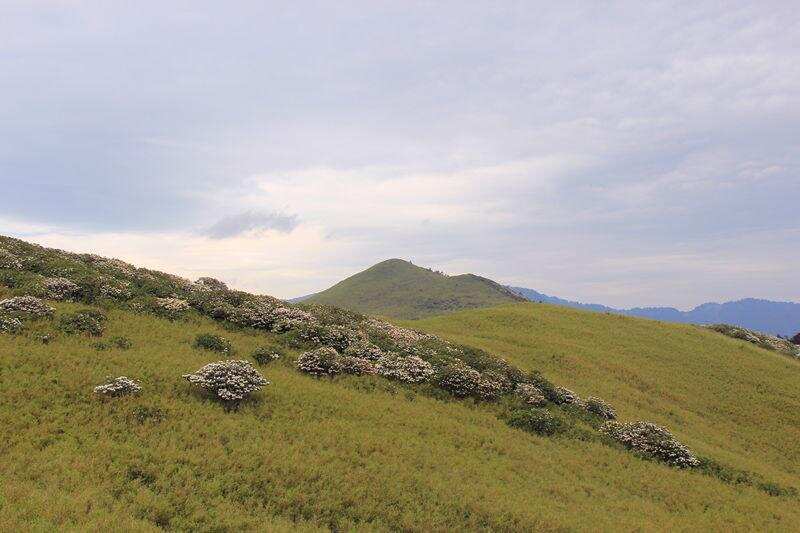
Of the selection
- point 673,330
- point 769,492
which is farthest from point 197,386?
point 673,330

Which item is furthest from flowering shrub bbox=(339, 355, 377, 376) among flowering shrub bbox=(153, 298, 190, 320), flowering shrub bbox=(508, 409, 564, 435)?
flowering shrub bbox=(153, 298, 190, 320)

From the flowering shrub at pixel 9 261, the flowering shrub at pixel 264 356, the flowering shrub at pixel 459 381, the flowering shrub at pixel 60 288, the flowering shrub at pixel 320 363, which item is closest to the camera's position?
the flowering shrub at pixel 320 363

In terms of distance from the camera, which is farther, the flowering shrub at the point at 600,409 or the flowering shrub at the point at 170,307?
the flowering shrub at the point at 600,409

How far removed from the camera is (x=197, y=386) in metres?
19.3

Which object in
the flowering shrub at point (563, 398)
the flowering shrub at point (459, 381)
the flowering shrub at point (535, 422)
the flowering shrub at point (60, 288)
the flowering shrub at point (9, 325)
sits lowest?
the flowering shrub at point (535, 422)

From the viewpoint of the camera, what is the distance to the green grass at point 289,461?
1224 centimetres

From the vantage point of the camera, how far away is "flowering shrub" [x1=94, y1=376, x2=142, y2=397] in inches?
658

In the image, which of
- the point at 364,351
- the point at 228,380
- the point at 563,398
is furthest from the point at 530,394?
the point at 228,380

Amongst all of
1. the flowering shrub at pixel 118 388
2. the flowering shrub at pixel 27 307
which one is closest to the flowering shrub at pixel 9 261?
the flowering shrub at pixel 27 307

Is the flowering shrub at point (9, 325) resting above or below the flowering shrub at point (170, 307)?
below

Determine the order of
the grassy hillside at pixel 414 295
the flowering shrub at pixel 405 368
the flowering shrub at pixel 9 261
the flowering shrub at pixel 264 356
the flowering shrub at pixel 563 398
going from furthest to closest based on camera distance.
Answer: the grassy hillside at pixel 414 295 < the flowering shrub at pixel 563 398 < the flowering shrub at pixel 9 261 < the flowering shrub at pixel 405 368 < the flowering shrub at pixel 264 356

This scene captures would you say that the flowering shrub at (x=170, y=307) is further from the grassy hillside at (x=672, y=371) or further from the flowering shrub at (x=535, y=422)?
the grassy hillside at (x=672, y=371)

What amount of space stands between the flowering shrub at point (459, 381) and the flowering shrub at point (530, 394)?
3.02 meters

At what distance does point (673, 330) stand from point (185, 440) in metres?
60.6
